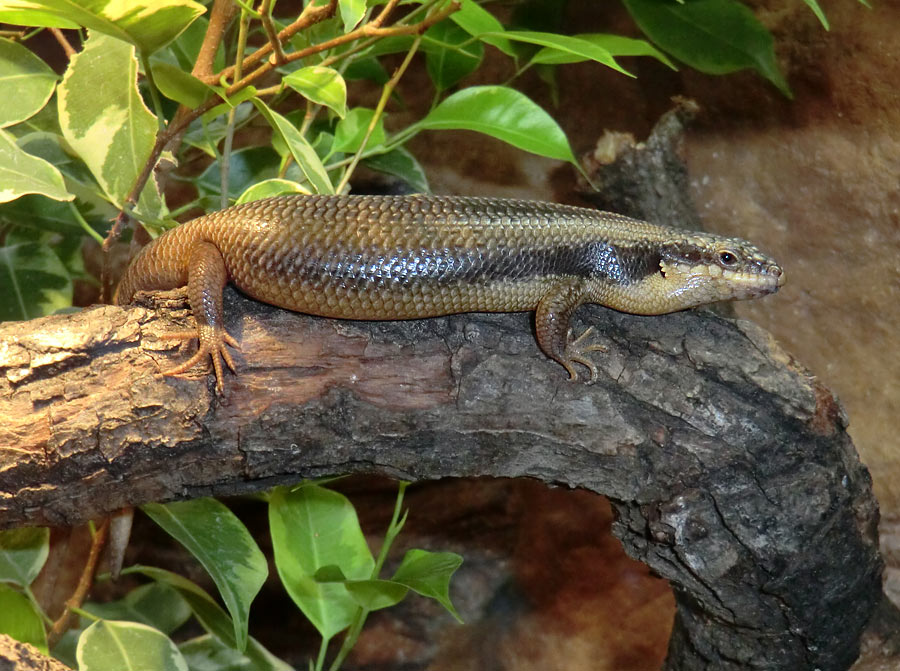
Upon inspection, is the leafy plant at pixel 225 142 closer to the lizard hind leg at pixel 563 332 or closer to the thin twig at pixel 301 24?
the thin twig at pixel 301 24

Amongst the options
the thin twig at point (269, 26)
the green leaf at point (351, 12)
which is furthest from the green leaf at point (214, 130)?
the green leaf at point (351, 12)

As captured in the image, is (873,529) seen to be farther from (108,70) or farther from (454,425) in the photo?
(108,70)

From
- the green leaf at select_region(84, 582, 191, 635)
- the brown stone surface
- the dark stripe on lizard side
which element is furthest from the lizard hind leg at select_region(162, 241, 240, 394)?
the brown stone surface

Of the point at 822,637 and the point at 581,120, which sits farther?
the point at 581,120

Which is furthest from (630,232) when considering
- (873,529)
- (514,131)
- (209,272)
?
(209,272)

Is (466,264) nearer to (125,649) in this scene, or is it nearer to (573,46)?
(573,46)

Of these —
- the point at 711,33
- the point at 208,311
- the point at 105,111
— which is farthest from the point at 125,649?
the point at 711,33
